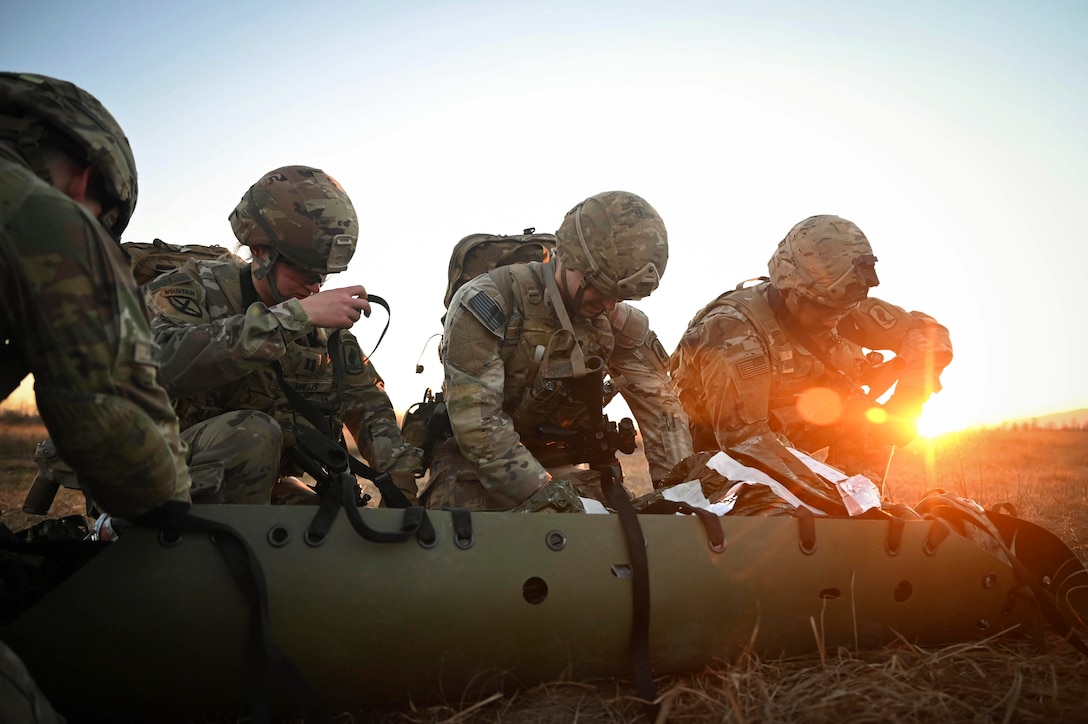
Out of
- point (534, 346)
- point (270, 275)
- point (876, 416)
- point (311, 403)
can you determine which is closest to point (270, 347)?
point (311, 403)

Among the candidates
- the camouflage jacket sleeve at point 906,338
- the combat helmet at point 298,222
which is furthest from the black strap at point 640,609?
the camouflage jacket sleeve at point 906,338

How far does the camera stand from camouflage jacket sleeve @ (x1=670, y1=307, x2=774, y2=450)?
14.8ft

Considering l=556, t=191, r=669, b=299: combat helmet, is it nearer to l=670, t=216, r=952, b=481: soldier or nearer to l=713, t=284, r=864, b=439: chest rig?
l=670, t=216, r=952, b=481: soldier

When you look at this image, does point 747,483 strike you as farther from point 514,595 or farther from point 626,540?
point 514,595

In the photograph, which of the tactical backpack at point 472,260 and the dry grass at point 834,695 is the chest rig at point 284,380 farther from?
the dry grass at point 834,695

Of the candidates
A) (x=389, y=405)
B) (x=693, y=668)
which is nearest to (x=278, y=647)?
(x=693, y=668)

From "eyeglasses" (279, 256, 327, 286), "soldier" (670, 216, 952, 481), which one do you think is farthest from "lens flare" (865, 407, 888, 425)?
"eyeglasses" (279, 256, 327, 286)

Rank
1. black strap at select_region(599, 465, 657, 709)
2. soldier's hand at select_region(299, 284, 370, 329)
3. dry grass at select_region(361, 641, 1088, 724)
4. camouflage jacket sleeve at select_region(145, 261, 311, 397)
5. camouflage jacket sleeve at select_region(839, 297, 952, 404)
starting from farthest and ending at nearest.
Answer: camouflage jacket sleeve at select_region(839, 297, 952, 404) < soldier's hand at select_region(299, 284, 370, 329) < camouflage jacket sleeve at select_region(145, 261, 311, 397) < black strap at select_region(599, 465, 657, 709) < dry grass at select_region(361, 641, 1088, 724)

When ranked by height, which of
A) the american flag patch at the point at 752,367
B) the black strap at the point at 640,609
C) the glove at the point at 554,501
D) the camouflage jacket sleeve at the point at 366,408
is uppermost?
the american flag patch at the point at 752,367

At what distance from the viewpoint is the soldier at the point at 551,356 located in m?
3.47

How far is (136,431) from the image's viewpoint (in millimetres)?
1714

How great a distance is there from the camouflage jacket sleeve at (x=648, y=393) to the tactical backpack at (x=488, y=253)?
0.57 m

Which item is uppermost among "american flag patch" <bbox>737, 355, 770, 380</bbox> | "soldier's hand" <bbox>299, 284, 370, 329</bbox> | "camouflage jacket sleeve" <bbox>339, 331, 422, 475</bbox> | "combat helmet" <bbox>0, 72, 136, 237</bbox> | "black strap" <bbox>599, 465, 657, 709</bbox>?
"combat helmet" <bbox>0, 72, 136, 237</bbox>

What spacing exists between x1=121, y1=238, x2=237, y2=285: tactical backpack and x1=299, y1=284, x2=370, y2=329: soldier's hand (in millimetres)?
992
